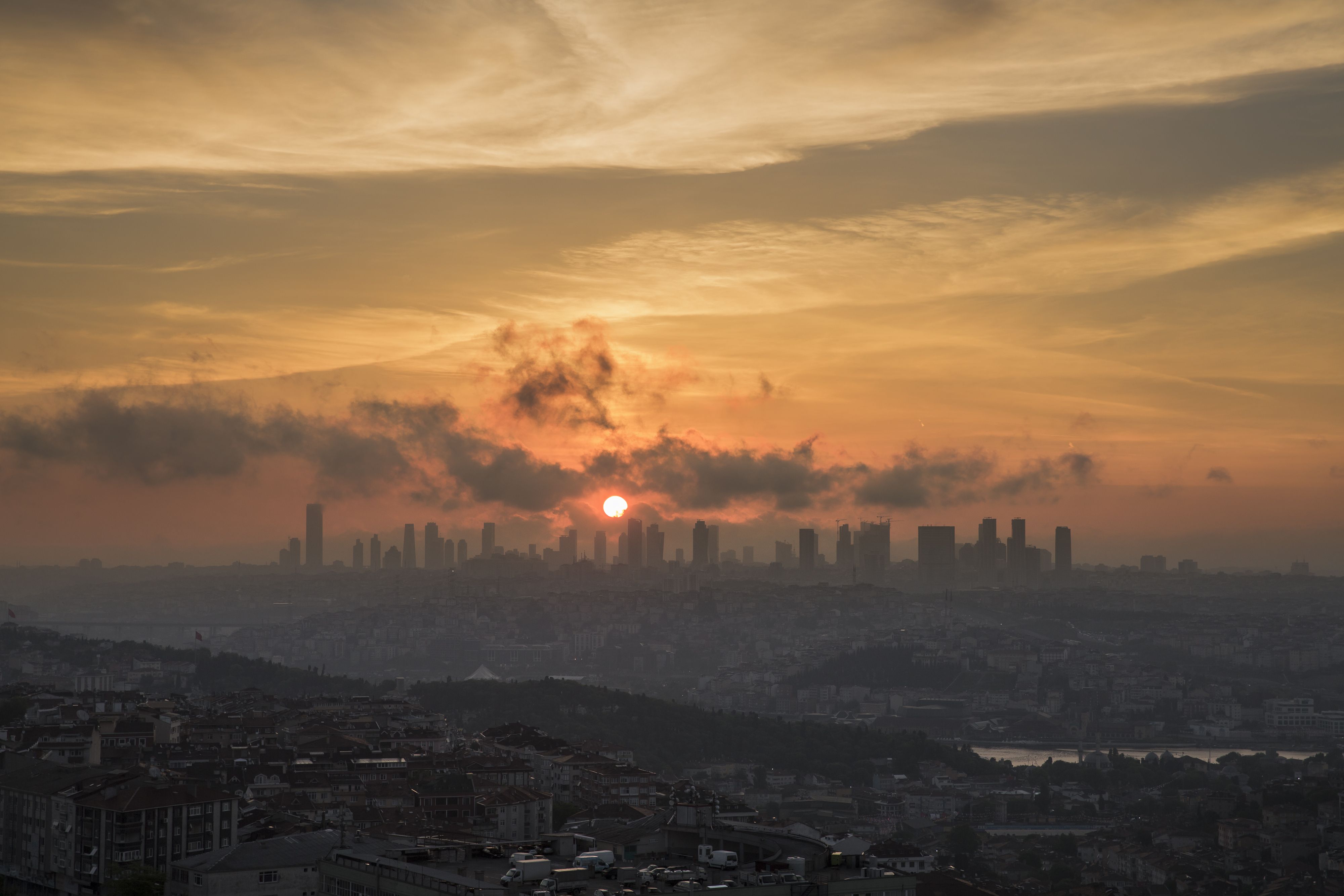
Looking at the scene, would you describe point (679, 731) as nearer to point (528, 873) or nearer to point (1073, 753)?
point (1073, 753)

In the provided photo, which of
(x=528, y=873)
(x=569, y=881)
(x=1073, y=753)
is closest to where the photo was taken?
(x=569, y=881)

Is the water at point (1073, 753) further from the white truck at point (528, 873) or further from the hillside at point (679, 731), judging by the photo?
the white truck at point (528, 873)

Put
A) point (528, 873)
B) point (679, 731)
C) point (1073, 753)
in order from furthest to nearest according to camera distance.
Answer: point (1073, 753) < point (679, 731) < point (528, 873)

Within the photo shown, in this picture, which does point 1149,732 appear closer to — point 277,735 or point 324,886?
point 277,735

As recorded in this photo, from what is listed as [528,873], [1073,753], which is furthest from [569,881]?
[1073,753]

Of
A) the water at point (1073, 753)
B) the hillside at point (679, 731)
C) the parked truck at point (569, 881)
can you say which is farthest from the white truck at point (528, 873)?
the water at point (1073, 753)

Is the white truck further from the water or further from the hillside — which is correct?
the water

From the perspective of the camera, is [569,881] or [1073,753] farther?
[1073,753]

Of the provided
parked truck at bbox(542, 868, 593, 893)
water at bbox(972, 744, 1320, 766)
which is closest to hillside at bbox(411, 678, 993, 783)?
water at bbox(972, 744, 1320, 766)
